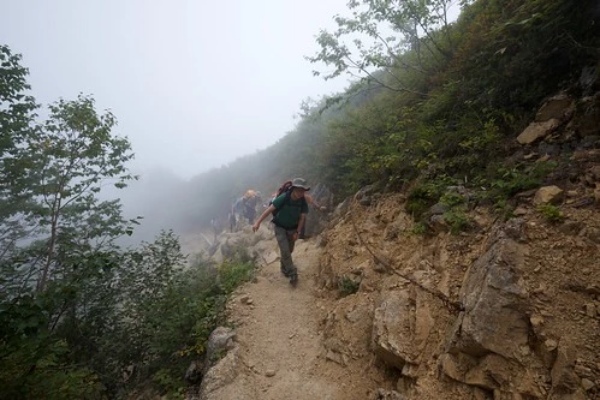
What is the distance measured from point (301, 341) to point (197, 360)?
1661 millimetres

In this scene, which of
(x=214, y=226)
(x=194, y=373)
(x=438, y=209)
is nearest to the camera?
(x=438, y=209)

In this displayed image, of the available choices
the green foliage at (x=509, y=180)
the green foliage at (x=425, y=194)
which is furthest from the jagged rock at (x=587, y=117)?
the green foliage at (x=425, y=194)

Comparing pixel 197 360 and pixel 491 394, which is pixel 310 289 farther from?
pixel 491 394

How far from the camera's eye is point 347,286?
16.2ft

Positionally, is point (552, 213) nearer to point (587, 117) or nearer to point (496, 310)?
point (496, 310)

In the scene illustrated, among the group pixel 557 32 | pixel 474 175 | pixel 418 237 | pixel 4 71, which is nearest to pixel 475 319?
pixel 418 237

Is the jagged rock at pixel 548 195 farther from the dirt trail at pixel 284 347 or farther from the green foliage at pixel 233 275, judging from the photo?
the green foliage at pixel 233 275

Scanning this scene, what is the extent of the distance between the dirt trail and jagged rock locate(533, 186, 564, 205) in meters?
2.76

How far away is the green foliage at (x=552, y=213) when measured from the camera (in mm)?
2795

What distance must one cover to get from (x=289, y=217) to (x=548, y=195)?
4.04 meters

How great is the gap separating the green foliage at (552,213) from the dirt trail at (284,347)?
2.62m

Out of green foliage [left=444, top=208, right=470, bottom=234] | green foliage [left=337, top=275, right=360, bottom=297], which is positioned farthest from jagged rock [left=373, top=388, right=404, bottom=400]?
green foliage [left=444, top=208, right=470, bottom=234]

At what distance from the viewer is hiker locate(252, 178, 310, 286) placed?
5.82m

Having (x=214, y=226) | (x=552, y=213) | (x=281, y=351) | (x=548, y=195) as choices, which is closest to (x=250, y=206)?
(x=214, y=226)
